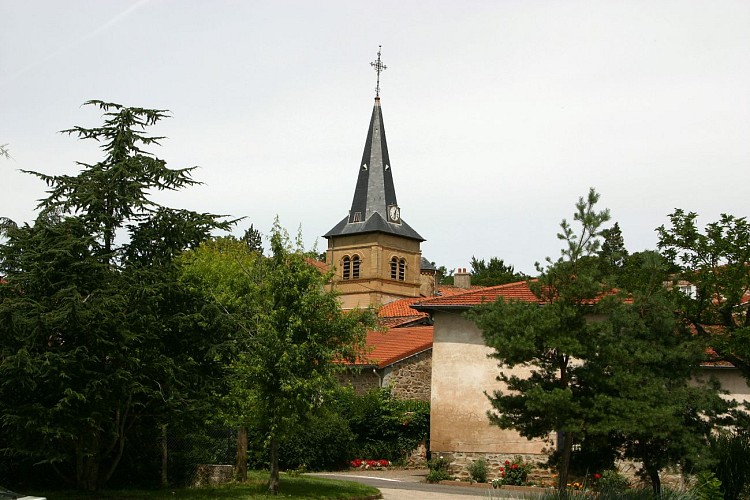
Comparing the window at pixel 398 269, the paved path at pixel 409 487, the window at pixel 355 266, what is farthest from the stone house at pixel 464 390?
the window at pixel 398 269

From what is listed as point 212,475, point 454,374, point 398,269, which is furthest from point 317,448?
point 398,269

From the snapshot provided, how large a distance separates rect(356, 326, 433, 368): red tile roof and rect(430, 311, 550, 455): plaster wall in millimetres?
4730

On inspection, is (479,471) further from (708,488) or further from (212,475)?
(708,488)

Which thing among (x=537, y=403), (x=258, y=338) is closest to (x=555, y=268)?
(x=537, y=403)

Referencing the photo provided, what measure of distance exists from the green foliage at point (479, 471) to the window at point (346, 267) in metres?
58.6

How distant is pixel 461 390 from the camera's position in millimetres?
28984

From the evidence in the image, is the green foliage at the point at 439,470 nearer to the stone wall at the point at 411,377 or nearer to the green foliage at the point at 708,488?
the stone wall at the point at 411,377

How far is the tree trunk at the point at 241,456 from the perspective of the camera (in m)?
24.0

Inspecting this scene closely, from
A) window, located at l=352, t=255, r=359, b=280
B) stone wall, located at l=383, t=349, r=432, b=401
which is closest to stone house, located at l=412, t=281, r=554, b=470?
stone wall, located at l=383, t=349, r=432, b=401

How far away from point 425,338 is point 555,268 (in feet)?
68.0

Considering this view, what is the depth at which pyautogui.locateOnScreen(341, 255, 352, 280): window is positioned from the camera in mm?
86188

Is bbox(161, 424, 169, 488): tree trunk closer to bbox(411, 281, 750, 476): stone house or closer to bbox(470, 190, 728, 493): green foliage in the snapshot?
bbox(470, 190, 728, 493): green foliage

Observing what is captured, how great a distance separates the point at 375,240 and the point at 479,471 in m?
56.3

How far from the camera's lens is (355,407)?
32.6m
